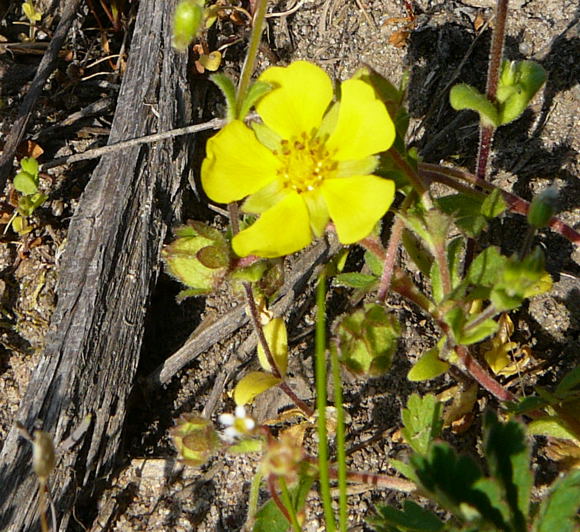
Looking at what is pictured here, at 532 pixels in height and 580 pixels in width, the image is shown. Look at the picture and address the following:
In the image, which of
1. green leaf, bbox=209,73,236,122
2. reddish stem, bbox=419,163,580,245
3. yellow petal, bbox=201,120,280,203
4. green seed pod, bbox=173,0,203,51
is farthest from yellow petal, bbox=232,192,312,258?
green seed pod, bbox=173,0,203,51

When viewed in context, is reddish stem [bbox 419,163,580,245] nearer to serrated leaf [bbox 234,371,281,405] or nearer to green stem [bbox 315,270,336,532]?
green stem [bbox 315,270,336,532]

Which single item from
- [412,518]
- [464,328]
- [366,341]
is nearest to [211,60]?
[366,341]

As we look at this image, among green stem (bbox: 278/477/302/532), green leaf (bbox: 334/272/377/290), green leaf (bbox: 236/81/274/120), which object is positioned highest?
green leaf (bbox: 236/81/274/120)

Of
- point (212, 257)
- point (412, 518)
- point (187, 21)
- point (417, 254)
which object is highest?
point (187, 21)

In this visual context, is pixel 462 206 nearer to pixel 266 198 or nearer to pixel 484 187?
pixel 484 187

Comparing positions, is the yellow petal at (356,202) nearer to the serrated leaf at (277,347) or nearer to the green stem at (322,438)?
the green stem at (322,438)

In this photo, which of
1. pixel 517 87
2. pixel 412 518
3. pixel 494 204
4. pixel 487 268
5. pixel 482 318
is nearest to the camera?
pixel 412 518

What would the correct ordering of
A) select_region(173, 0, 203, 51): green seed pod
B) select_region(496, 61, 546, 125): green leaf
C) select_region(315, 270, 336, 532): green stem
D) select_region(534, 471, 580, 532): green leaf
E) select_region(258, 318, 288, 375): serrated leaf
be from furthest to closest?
Answer: select_region(258, 318, 288, 375): serrated leaf
select_region(496, 61, 546, 125): green leaf
select_region(173, 0, 203, 51): green seed pod
select_region(315, 270, 336, 532): green stem
select_region(534, 471, 580, 532): green leaf
